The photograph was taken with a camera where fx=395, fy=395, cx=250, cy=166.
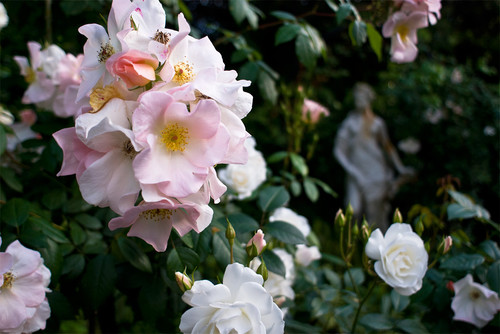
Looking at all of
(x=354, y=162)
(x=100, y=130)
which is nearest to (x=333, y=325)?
(x=100, y=130)

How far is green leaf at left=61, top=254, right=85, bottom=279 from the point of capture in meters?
0.90

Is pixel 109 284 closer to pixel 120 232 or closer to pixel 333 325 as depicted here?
pixel 120 232

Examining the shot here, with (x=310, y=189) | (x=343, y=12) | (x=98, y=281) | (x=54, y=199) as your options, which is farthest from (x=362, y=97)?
(x=98, y=281)

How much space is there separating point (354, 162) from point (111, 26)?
4.10m

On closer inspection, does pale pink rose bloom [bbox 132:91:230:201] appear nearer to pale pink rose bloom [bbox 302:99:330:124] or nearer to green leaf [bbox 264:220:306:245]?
green leaf [bbox 264:220:306:245]

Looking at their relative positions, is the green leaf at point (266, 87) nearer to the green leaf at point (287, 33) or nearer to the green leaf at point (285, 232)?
the green leaf at point (287, 33)

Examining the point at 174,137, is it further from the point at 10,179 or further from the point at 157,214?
the point at 10,179

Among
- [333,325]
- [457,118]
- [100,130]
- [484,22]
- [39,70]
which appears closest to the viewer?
[100,130]

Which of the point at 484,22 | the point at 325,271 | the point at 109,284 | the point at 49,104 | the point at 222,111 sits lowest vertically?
the point at 484,22

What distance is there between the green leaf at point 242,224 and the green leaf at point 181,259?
156 millimetres

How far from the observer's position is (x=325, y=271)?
142cm

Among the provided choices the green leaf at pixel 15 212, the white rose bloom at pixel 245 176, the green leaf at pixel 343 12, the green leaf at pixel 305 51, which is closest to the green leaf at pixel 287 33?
the green leaf at pixel 305 51

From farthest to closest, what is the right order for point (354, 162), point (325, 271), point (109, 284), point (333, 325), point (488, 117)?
1. point (354, 162)
2. point (488, 117)
3. point (333, 325)
4. point (325, 271)
5. point (109, 284)

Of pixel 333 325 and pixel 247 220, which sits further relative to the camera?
pixel 333 325
